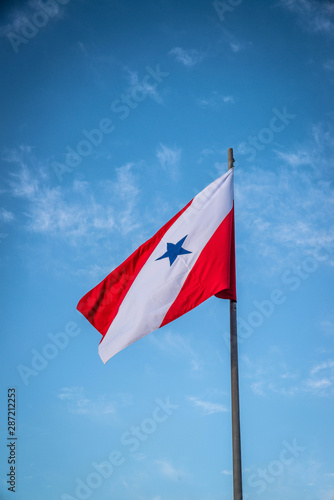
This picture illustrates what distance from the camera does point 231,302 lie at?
13195mm

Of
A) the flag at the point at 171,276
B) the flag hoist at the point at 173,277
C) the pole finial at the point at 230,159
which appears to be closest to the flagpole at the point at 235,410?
the flag hoist at the point at 173,277

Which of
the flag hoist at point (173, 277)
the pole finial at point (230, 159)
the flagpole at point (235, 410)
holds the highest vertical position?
the pole finial at point (230, 159)

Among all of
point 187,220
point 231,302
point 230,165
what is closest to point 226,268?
point 231,302

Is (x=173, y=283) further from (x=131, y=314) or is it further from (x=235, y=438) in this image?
(x=235, y=438)

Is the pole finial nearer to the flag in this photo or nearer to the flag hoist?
the flag hoist

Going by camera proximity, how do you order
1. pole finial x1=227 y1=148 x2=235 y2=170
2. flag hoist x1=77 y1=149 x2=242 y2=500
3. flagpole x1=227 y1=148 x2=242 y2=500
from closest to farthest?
1. flagpole x1=227 y1=148 x2=242 y2=500
2. flag hoist x1=77 y1=149 x2=242 y2=500
3. pole finial x1=227 y1=148 x2=235 y2=170

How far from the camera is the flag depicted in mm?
13562

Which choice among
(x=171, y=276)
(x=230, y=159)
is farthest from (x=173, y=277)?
(x=230, y=159)

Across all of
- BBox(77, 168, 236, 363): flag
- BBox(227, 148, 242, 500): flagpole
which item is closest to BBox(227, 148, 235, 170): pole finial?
BBox(77, 168, 236, 363): flag

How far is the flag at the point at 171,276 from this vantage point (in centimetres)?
1356

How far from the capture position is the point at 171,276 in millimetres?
14148

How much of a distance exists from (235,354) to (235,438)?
1.73m

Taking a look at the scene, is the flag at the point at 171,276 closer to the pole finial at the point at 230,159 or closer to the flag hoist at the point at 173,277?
the flag hoist at the point at 173,277

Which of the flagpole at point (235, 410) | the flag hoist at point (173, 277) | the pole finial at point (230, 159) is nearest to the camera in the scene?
the flagpole at point (235, 410)
